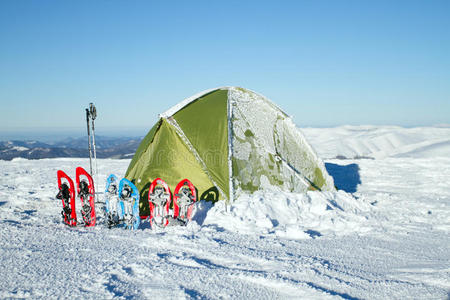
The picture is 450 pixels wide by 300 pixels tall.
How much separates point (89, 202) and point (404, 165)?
14.6 meters

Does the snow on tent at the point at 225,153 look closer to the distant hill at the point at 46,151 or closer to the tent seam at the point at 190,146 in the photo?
the tent seam at the point at 190,146

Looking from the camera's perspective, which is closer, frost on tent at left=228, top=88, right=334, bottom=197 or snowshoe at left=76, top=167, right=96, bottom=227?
snowshoe at left=76, top=167, right=96, bottom=227

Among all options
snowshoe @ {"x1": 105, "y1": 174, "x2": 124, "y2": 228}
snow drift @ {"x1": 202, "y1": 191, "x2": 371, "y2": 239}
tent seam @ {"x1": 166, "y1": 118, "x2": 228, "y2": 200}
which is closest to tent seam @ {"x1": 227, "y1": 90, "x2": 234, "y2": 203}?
tent seam @ {"x1": 166, "y1": 118, "x2": 228, "y2": 200}

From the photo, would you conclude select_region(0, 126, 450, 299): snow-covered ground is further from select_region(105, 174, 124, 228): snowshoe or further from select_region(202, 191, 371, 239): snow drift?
select_region(105, 174, 124, 228): snowshoe

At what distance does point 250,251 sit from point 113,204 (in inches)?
135

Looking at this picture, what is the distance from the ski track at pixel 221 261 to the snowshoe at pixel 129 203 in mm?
A: 241

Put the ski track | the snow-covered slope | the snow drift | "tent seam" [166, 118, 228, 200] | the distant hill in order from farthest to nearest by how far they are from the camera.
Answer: the snow-covered slope
the distant hill
"tent seam" [166, 118, 228, 200]
the snow drift
the ski track

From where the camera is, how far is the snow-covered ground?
11.9 feet

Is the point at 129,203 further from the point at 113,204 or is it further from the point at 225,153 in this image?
the point at 225,153

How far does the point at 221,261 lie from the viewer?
4500 mm

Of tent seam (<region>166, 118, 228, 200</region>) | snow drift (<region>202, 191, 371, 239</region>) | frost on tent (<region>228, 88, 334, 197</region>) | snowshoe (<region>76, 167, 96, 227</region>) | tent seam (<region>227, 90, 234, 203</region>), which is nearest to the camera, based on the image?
snow drift (<region>202, 191, 371, 239</region>)

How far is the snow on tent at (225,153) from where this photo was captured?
24.5 ft

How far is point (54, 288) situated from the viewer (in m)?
3.58

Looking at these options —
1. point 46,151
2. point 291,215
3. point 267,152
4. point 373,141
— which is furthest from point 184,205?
point 373,141
